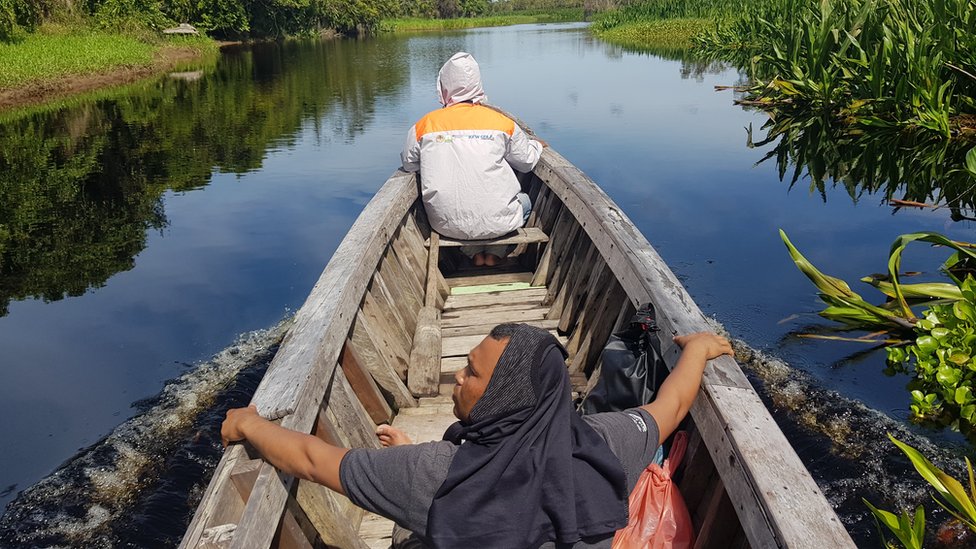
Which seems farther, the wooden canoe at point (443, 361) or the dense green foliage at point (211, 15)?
the dense green foliage at point (211, 15)

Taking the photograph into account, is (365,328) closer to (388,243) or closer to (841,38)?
(388,243)

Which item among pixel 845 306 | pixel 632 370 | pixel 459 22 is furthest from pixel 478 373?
pixel 459 22

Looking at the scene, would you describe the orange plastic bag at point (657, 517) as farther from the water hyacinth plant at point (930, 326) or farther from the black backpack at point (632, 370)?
the water hyacinth plant at point (930, 326)

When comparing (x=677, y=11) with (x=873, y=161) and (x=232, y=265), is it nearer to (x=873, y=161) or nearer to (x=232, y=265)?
(x=873, y=161)

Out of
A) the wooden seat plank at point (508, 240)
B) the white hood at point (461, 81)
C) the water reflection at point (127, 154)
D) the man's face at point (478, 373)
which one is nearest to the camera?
the man's face at point (478, 373)

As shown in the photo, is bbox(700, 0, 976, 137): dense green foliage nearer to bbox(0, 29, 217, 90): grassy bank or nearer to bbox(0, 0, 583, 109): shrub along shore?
bbox(0, 0, 583, 109): shrub along shore

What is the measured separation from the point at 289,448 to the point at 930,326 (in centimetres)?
370

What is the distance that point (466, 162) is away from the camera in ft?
17.2

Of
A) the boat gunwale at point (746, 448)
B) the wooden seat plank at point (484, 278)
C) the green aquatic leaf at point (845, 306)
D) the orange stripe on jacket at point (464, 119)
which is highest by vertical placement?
the orange stripe on jacket at point (464, 119)

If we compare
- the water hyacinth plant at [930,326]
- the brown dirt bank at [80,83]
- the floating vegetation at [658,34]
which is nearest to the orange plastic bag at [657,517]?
the water hyacinth plant at [930,326]

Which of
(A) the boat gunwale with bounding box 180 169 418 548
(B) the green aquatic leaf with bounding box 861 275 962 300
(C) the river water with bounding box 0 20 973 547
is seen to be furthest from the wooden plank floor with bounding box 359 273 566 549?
(B) the green aquatic leaf with bounding box 861 275 962 300

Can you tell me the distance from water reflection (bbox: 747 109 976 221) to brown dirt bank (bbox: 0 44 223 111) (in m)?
17.4

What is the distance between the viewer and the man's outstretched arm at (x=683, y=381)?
2.23 meters

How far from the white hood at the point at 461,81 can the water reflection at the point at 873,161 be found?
3.89 meters
